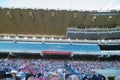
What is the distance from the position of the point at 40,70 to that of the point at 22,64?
1978 mm

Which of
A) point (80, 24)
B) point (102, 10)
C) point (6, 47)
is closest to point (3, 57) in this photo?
point (6, 47)

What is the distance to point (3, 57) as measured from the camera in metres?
20.8

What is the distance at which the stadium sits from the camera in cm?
1767

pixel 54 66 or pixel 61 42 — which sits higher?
pixel 61 42

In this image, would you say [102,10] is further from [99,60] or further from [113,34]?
[99,60]

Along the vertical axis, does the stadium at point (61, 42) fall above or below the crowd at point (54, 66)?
above

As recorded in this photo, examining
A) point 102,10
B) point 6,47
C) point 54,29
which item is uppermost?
point 102,10

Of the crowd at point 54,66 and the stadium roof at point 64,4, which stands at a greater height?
the stadium roof at point 64,4

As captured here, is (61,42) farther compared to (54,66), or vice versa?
(61,42)

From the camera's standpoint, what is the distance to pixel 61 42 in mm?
22672

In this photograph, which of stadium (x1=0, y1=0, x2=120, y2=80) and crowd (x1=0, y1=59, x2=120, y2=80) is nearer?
crowd (x1=0, y1=59, x2=120, y2=80)

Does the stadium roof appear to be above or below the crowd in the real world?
above

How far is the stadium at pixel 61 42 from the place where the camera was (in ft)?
58.0

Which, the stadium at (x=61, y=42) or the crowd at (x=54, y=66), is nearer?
the crowd at (x=54, y=66)
